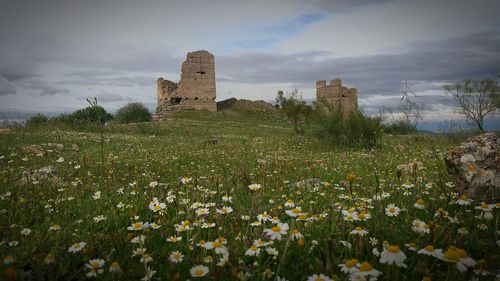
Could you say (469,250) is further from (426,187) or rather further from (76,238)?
(76,238)

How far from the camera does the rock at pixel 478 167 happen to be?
12.9ft

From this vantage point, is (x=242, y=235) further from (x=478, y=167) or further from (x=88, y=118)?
(x=88, y=118)

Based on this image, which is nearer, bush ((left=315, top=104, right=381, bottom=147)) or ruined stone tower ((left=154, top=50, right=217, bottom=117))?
bush ((left=315, top=104, right=381, bottom=147))

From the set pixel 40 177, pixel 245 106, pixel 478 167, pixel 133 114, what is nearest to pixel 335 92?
pixel 245 106

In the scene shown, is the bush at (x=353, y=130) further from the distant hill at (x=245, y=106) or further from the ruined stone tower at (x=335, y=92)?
the distant hill at (x=245, y=106)

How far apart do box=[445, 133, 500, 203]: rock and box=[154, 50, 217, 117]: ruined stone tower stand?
42.5m

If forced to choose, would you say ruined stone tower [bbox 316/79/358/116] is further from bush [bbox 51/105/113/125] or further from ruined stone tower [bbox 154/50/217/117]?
bush [bbox 51/105/113/125]

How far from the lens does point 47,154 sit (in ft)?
29.5

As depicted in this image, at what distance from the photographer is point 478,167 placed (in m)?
4.27

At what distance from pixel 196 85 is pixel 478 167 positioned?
43514 millimetres

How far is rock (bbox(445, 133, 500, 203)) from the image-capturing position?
3921 millimetres

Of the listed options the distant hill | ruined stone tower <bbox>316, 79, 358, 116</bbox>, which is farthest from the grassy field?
the distant hill

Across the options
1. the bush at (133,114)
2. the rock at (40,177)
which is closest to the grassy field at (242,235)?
the rock at (40,177)

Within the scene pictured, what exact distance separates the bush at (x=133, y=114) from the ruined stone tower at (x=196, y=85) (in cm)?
408
